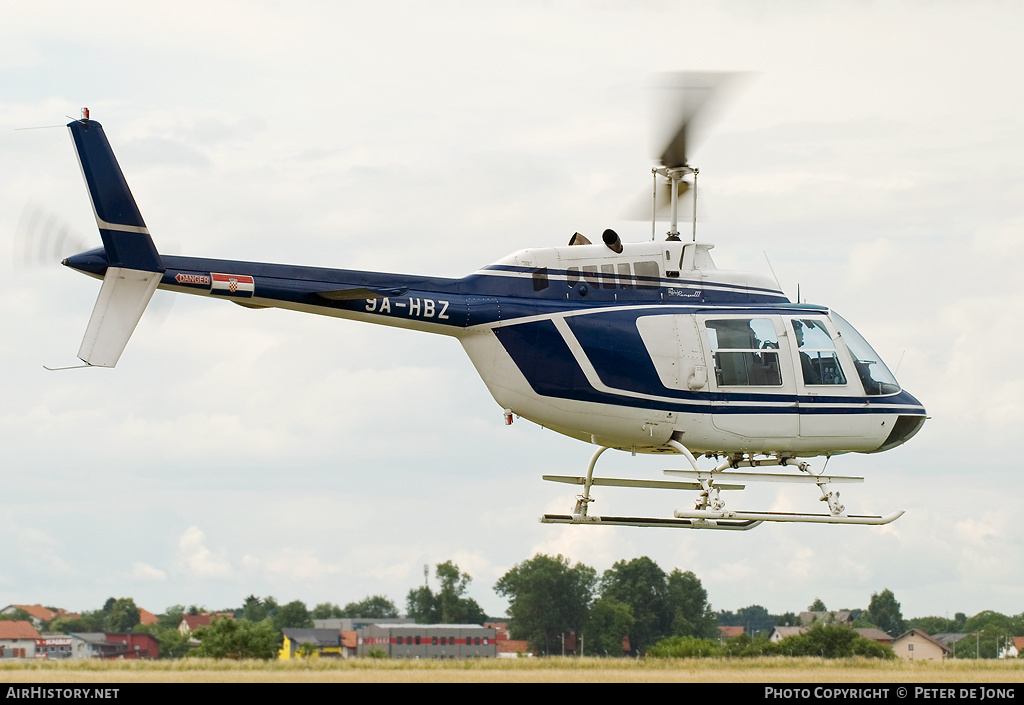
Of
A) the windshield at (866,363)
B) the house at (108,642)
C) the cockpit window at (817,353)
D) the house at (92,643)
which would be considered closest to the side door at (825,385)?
the cockpit window at (817,353)

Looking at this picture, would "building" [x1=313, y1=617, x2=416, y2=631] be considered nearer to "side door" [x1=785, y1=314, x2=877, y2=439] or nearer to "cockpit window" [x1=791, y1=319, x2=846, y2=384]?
"side door" [x1=785, y1=314, x2=877, y2=439]

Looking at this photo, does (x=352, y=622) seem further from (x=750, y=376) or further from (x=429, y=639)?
(x=750, y=376)

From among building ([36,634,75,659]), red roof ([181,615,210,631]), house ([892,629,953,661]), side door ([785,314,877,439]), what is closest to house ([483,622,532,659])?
house ([892,629,953,661])

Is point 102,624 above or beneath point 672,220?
beneath

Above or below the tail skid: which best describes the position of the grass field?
below

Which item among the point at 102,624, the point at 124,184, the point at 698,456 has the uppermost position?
the point at 124,184

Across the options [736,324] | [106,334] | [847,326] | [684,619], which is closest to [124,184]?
[106,334]

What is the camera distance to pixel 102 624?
5197 cm

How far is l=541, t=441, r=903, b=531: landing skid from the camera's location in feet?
52.2

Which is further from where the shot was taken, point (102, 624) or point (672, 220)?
point (102, 624)

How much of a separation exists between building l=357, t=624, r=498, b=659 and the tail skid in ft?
80.0

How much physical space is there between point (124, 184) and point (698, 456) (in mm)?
8301

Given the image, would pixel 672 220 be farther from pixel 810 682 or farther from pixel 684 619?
pixel 684 619
